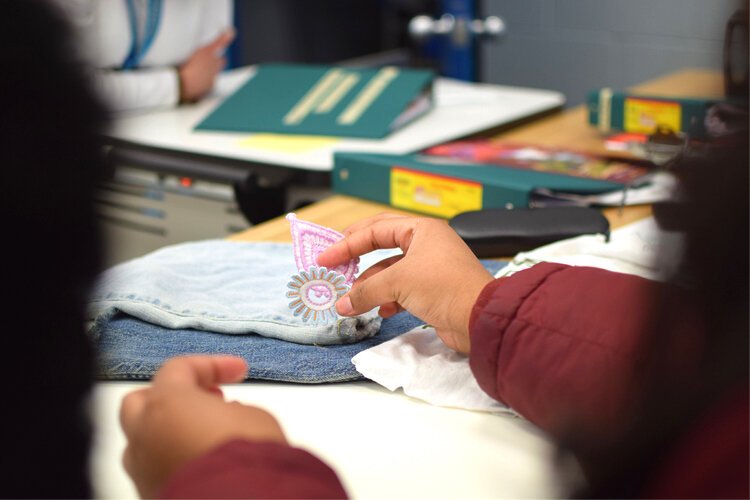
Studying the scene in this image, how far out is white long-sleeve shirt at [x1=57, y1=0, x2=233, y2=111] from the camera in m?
1.61

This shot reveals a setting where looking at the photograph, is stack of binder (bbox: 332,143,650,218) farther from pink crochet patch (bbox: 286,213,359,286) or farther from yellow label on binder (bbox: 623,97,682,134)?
pink crochet patch (bbox: 286,213,359,286)

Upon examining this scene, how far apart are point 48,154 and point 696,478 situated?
31 centimetres

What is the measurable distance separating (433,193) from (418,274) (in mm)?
467

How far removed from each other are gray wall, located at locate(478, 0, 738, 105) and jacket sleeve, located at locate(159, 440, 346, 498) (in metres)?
2.32

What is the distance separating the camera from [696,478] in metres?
0.37

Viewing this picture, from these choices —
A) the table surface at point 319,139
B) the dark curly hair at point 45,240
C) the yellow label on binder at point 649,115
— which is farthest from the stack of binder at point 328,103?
the dark curly hair at point 45,240

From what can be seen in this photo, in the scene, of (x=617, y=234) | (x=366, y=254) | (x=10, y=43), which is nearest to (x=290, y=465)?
(x=10, y=43)

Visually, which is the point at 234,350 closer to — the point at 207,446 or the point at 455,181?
the point at 207,446

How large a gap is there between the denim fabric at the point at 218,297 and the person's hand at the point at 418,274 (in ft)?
0.09

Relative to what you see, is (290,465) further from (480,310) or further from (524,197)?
(524,197)

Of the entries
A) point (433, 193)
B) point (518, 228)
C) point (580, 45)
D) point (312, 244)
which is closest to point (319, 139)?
point (433, 193)

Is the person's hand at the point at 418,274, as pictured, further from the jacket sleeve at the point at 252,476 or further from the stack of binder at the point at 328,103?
the stack of binder at the point at 328,103

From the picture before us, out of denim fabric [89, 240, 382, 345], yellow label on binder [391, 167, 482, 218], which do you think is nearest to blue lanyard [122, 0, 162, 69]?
yellow label on binder [391, 167, 482, 218]

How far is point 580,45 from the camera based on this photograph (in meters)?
2.82
